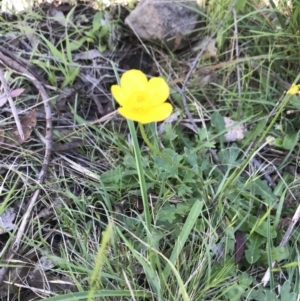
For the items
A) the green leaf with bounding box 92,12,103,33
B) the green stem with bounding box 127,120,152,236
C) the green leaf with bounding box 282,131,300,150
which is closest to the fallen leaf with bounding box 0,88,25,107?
the green leaf with bounding box 92,12,103,33

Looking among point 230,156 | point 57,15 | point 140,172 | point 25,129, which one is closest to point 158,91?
point 140,172

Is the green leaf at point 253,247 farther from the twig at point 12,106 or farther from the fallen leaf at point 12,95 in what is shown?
the fallen leaf at point 12,95

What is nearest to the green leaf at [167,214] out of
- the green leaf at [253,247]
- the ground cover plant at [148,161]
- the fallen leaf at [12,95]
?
the ground cover plant at [148,161]

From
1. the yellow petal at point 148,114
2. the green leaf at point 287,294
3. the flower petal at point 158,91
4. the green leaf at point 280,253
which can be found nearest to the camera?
the yellow petal at point 148,114

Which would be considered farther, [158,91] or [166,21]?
[166,21]

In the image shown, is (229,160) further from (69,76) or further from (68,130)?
(69,76)

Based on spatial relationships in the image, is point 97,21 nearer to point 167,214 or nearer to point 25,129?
point 25,129

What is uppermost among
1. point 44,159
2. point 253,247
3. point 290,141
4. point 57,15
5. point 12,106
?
point 57,15
